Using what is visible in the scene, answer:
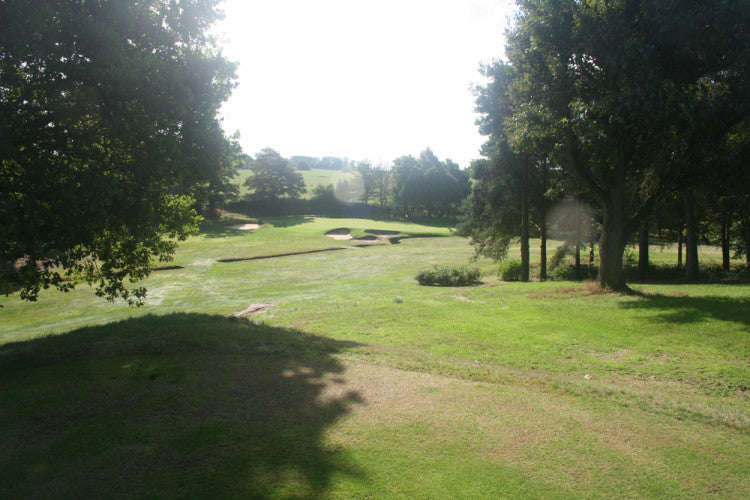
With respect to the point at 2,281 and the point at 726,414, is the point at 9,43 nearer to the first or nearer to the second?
the point at 2,281

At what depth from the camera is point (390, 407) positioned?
201 inches

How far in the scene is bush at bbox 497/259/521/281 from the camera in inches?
936

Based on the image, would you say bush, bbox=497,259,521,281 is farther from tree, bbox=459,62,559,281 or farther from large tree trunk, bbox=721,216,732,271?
large tree trunk, bbox=721,216,732,271

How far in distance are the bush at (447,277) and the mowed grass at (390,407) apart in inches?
364

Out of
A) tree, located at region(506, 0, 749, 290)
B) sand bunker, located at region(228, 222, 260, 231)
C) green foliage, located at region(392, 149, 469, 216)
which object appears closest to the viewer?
tree, located at region(506, 0, 749, 290)

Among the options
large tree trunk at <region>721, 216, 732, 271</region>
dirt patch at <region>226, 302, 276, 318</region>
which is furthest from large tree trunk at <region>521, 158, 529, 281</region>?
dirt patch at <region>226, 302, 276, 318</region>

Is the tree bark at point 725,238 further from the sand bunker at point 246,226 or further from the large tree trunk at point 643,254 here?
the sand bunker at point 246,226

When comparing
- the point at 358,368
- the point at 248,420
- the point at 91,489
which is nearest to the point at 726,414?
the point at 358,368

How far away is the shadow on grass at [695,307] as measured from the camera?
10133mm

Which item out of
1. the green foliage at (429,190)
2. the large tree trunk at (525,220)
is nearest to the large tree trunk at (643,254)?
the large tree trunk at (525,220)

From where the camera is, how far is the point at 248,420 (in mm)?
4645

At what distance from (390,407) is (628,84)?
11215 millimetres

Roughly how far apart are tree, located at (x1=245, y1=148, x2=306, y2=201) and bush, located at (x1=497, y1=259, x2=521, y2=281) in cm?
5855

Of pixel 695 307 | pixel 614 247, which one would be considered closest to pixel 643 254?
pixel 614 247
